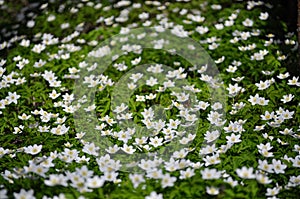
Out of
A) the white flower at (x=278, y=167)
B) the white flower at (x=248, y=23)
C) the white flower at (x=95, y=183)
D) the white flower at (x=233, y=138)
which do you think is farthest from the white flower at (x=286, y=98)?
the white flower at (x=95, y=183)

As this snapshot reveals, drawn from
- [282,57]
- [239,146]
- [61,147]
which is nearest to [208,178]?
[239,146]

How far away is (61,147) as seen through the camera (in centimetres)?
392

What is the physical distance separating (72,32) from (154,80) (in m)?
1.63

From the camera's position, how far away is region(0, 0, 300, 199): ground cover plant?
3256 mm

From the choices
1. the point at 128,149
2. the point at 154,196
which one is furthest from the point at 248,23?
the point at 154,196

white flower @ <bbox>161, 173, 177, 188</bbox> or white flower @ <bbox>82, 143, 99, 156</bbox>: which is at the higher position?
white flower @ <bbox>161, 173, 177, 188</bbox>

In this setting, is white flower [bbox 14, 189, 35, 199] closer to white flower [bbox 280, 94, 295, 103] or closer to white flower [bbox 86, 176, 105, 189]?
white flower [bbox 86, 176, 105, 189]

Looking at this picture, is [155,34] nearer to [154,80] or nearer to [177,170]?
[154,80]

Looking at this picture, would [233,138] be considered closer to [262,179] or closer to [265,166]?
[265,166]

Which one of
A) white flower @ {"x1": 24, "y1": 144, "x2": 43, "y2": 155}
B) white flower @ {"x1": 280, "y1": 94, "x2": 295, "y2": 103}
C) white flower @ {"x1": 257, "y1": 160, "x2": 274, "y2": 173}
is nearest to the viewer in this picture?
white flower @ {"x1": 257, "y1": 160, "x2": 274, "y2": 173}

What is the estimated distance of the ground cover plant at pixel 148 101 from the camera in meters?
3.26

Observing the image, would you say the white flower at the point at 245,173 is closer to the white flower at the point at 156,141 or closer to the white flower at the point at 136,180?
the white flower at the point at 136,180

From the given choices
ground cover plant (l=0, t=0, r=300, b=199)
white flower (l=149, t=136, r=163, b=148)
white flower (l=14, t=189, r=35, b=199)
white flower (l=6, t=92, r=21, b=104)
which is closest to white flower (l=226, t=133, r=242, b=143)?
ground cover plant (l=0, t=0, r=300, b=199)

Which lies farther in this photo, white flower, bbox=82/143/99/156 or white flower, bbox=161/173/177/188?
white flower, bbox=82/143/99/156
